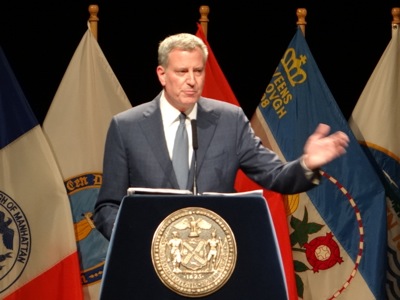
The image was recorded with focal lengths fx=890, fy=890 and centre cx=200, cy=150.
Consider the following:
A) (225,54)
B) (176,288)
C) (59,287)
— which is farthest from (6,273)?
(176,288)

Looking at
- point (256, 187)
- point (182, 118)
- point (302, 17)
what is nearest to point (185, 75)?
point (182, 118)

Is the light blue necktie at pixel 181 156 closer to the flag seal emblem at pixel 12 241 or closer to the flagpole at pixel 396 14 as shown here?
the flag seal emblem at pixel 12 241

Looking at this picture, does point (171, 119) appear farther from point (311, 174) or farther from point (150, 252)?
point (150, 252)

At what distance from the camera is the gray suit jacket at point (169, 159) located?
2768 millimetres

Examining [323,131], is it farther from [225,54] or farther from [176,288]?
[225,54]

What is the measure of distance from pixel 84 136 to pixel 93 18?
60 cm

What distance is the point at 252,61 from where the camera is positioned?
4848 millimetres

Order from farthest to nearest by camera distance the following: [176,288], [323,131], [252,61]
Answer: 1. [252,61]
2. [323,131]
3. [176,288]

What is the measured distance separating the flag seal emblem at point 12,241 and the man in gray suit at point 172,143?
1.59 metres

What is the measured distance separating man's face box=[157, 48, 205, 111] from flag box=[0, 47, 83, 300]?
1.68 metres

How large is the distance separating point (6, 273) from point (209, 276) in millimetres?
2239

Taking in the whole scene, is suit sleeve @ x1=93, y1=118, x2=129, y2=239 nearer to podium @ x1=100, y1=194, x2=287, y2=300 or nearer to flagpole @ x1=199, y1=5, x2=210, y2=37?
podium @ x1=100, y1=194, x2=287, y2=300

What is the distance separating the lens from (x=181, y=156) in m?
2.79

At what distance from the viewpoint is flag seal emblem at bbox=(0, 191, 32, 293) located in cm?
430
